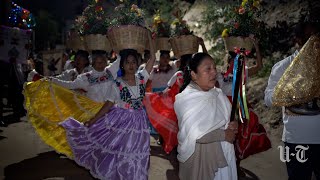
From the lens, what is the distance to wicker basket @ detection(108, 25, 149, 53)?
184 inches

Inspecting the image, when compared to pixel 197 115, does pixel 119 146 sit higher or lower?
lower

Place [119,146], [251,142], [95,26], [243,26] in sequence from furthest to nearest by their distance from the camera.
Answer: [95,26], [243,26], [251,142], [119,146]

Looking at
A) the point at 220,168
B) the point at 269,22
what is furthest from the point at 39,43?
the point at 220,168

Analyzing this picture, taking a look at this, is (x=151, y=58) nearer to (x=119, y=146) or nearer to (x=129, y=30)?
(x=129, y=30)

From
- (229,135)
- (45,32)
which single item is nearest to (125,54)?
(229,135)

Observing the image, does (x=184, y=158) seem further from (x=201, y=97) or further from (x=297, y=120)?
(x=297, y=120)

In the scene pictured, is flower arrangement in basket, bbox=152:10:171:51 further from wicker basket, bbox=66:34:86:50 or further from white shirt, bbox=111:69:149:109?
white shirt, bbox=111:69:149:109

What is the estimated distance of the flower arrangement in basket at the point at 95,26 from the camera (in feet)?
19.0

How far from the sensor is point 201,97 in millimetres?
2988

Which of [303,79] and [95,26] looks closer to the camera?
[303,79]

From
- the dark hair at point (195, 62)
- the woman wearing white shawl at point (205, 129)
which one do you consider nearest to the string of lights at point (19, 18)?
the dark hair at point (195, 62)

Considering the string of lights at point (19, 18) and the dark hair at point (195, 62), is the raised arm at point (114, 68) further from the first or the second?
the string of lights at point (19, 18)

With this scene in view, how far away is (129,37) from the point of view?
470cm

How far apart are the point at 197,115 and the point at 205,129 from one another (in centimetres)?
14
